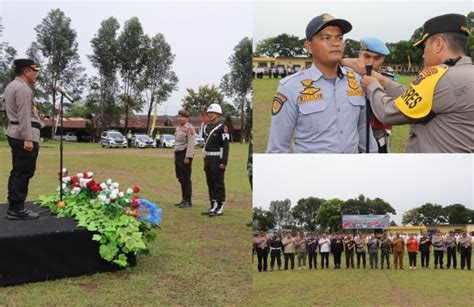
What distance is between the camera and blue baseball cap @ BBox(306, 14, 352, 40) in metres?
1.45

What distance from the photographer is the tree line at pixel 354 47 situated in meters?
1.45

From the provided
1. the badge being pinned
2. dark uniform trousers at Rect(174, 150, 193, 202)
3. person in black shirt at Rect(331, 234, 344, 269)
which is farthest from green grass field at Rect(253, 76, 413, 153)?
dark uniform trousers at Rect(174, 150, 193, 202)

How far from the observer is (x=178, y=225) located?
18.8ft

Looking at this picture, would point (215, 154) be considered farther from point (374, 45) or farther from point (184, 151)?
point (374, 45)

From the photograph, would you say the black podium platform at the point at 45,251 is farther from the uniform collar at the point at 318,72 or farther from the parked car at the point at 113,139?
the parked car at the point at 113,139

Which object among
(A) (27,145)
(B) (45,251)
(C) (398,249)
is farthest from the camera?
(A) (27,145)

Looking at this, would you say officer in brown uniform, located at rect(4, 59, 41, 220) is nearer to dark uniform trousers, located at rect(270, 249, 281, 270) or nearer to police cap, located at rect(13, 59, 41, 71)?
police cap, located at rect(13, 59, 41, 71)

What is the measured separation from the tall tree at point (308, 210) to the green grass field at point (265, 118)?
23cm

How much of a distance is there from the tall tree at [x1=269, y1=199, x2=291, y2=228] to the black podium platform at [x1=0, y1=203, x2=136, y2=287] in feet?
8.11

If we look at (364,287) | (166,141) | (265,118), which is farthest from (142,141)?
(265,118)

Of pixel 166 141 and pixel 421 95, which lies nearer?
pixel 421 95

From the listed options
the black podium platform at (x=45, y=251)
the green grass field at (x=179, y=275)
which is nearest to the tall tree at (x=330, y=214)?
the green grass field at (x=179, y=275)

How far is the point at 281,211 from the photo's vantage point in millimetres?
1514

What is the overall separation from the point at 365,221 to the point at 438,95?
0.47 metres
